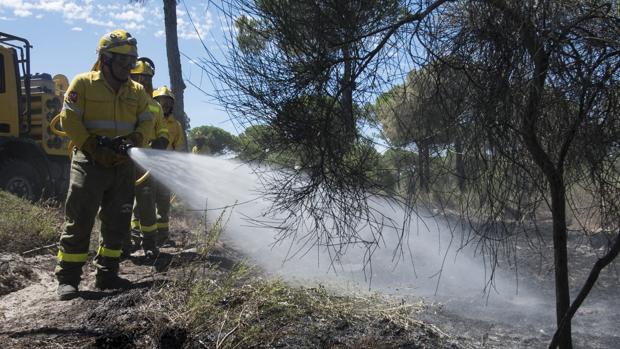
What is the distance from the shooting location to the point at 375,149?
331 centimetres

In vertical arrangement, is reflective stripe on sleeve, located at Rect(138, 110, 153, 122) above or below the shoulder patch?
below

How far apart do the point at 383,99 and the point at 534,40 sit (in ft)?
3.21

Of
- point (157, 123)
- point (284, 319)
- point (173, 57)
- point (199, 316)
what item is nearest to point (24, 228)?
point (157, 123)

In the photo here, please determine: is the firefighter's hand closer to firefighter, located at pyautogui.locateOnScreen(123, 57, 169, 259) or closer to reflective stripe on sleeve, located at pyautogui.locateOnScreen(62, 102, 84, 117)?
reflective stripe on sleeve, located at pyautogui.locateOnScreen(62, 102, 84, 117)

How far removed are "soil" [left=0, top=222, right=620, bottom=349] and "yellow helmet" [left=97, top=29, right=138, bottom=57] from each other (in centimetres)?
173

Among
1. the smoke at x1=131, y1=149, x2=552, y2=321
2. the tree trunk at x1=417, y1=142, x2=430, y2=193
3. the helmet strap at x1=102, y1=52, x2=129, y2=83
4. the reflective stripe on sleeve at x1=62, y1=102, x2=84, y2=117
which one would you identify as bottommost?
the smoke at x1=131, y1=149, x2=552, y2=321

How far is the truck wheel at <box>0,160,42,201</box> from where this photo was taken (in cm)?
865

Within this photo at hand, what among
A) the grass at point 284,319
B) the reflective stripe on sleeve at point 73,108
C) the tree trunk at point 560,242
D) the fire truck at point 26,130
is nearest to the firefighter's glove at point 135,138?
the reflective stripe on sleeve at point 73,108

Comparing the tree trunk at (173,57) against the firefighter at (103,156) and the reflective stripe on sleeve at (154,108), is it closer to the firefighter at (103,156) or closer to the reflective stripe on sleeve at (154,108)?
the reflective stripe on sleeve at (154,108)

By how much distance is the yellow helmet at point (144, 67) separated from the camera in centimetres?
632

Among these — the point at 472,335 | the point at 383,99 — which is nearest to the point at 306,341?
the point at 383,99

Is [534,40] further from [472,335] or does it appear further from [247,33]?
[472,335]

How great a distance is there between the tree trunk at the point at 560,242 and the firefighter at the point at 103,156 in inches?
124

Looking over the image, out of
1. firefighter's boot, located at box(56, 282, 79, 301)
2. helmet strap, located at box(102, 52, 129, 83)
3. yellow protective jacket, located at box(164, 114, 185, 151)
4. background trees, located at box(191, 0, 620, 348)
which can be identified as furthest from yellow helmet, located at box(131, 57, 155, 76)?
background trees, located at box(191, 0, 620, 348)
